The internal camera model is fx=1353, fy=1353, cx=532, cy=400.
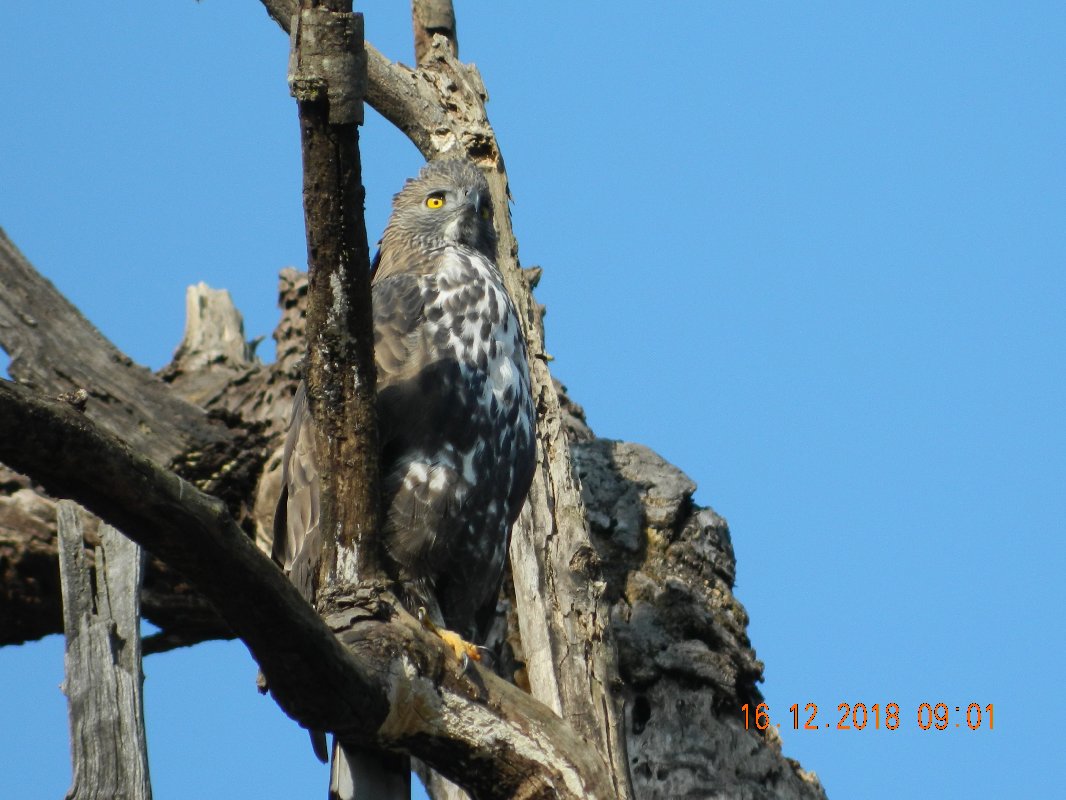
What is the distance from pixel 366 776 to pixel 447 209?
2.80 meters

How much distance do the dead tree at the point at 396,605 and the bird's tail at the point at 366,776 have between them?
207 millimetres

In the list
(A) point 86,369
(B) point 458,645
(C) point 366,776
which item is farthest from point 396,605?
(A) point 86,369

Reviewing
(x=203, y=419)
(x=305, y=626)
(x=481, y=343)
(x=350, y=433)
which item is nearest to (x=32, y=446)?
(x=305, y=626)

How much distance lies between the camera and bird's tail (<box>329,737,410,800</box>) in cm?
429

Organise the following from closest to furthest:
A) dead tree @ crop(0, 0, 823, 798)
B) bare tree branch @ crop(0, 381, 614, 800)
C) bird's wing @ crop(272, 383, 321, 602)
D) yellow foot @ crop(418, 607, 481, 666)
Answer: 1. bare tree branch @ crop(0, 381, 614, 800)
2. dead tree @ crop(0, 0, 823, 798)
3. yellow foot @ crop(418, 607, 481, 666)
4. bird's wing @ crop(272, 383, 321, 602)

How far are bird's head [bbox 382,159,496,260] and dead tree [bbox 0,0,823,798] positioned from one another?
24 cm

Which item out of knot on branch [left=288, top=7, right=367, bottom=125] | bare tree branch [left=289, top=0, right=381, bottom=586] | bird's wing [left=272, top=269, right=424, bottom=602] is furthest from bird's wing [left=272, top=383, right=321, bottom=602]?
knot on branch [left=288, top=7, right=367, bottom=125]

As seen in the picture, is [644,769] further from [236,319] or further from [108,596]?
[236,319]

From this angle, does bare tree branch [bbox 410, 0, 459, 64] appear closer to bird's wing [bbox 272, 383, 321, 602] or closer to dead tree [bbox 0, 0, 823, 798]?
dead tree [bbox 0, 0, 823, 798]

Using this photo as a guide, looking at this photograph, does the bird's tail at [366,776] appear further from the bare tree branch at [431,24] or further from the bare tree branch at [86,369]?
the bare tree branch at [431,24]

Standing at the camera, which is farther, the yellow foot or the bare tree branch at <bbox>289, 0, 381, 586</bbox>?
the yellow foot

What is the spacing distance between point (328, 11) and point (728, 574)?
→ 4.14 meters

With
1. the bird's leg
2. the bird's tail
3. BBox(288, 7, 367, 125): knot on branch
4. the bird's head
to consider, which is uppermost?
the bird's head

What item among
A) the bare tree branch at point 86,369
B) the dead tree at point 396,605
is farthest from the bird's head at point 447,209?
the bare tree branch at point 86,369
